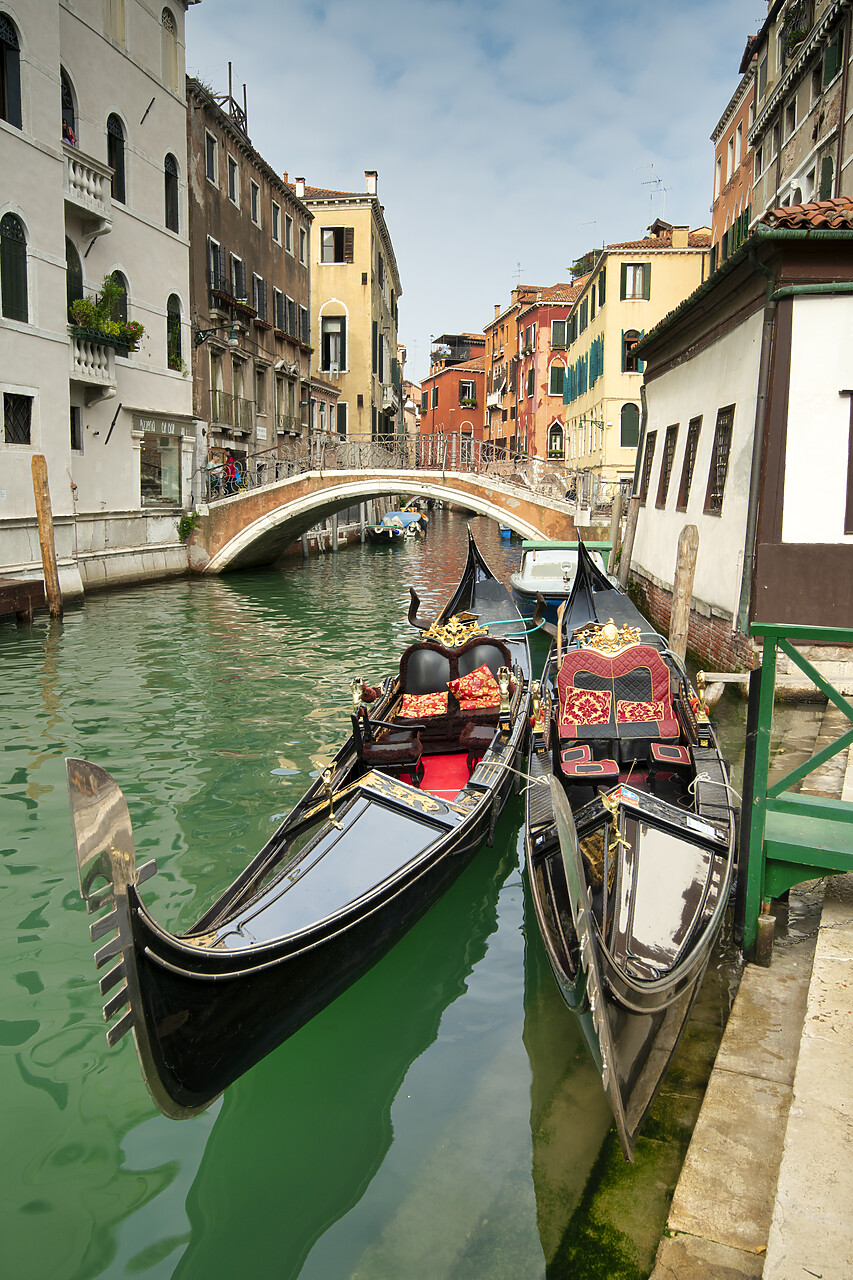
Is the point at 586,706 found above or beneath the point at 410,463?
beneath

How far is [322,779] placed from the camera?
14.4 ft

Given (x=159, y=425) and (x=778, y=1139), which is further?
(x=159, y=425)

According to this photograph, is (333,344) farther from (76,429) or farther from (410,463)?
→ (76,429)

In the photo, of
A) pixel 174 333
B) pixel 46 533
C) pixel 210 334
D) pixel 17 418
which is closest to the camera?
pixel 46 533

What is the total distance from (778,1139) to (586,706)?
2873mm

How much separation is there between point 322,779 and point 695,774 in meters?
1.77

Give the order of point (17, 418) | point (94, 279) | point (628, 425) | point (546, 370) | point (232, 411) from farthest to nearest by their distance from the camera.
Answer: point (546, 370) < point (628, 425) < point (232, 411) < point (94, 279) < point (17, 418)

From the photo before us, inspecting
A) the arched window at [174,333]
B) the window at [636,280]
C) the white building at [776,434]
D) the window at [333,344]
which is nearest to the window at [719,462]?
the white building at [776,434]

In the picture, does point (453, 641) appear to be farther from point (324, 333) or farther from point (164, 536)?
point (324, 333)

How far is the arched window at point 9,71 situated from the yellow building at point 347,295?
53.8ft

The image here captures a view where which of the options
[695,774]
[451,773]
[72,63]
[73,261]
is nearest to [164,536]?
[73,261]

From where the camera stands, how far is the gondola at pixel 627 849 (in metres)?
2.64

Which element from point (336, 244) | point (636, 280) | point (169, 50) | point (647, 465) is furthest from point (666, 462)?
point (336, 244)

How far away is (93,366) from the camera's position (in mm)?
12914
